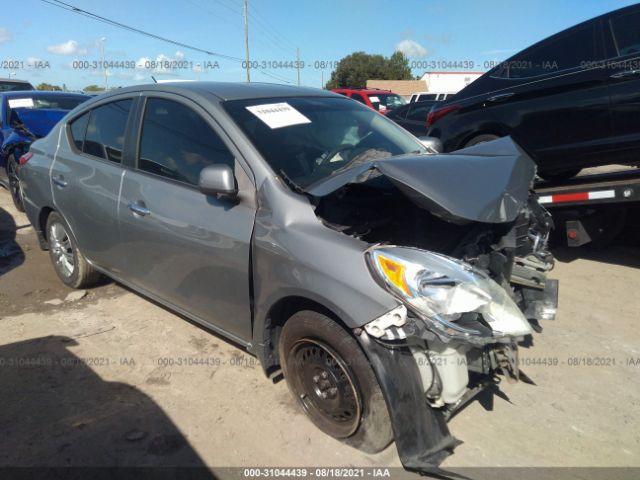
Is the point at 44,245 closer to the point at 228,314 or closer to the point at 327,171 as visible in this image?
the point at 228,314

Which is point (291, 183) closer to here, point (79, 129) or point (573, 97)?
point (79, 129)

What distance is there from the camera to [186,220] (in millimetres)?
2830

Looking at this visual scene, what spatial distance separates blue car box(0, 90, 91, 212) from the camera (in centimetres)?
707

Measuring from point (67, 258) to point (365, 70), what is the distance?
69.9 meters

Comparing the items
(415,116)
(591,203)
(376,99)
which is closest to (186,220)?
(591,203)

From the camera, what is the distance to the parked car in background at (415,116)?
9.76 metres

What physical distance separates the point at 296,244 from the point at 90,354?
202cm

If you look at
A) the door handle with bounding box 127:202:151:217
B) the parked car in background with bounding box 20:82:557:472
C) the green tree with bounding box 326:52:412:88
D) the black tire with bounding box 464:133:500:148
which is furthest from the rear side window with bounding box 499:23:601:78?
the green tree with bounding box 326:52:412:88

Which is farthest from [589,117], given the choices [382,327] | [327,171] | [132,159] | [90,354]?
[90,354]

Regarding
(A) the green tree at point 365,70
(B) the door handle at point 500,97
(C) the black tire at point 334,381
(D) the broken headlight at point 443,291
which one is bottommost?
(C) the black tire at point 334,381

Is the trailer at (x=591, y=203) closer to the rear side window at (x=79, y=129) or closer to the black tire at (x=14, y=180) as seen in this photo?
the rear side window at (x=79, y=129)

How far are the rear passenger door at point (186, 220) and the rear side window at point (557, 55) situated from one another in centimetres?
379

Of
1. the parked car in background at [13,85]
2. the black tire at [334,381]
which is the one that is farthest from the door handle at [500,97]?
the parked car in background at [13,85]

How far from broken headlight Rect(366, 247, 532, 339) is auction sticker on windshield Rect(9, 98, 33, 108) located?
7644 mm
